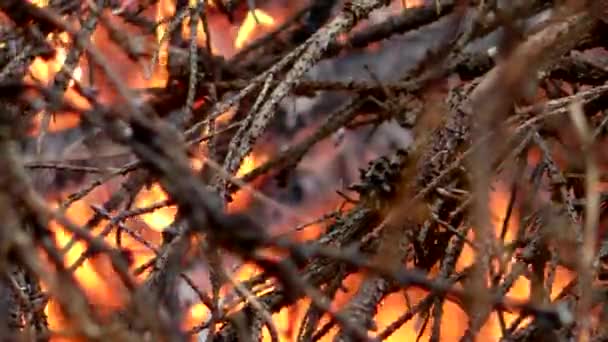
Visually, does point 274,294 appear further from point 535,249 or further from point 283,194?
point 283,194

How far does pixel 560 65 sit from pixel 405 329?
770 mm

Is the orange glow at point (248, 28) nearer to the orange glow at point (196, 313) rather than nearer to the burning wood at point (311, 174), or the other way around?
the burning wood at point (311, 174)

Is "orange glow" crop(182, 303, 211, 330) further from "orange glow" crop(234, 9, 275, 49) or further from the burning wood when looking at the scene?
"orange glow" crop(234, 9, 275, 49)

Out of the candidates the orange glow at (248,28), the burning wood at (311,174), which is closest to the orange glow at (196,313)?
the burning wood at (311,174)

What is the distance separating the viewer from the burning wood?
0.52 m

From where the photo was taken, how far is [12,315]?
1078 millimetres

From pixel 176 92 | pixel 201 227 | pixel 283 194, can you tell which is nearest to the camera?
pixel 201 227

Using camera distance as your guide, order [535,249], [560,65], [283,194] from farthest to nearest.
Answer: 1. [283,194]
2. [560,65]
3. [535,249]

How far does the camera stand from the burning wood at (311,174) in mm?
518

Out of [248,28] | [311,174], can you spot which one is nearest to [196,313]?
[311,174]

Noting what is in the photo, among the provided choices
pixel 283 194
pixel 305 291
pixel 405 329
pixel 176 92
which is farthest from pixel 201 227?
pixel 283 194

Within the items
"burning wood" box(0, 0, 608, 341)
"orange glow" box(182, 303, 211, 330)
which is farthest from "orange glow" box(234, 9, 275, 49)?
"orange glow" box(182, 303, 211, 330)

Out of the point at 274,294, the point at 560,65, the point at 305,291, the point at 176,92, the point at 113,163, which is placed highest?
the point at 113,163

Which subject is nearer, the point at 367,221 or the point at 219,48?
the point at 367,221
